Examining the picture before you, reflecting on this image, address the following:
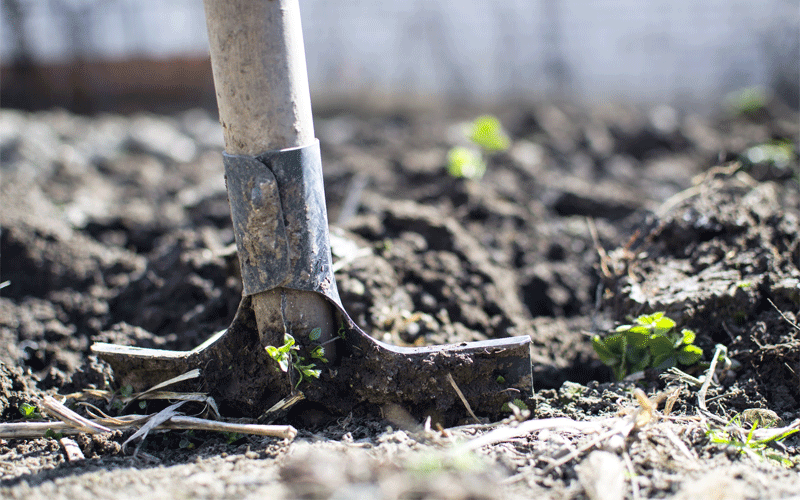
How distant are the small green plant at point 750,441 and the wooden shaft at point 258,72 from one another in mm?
1354

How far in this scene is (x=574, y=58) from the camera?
358 inches

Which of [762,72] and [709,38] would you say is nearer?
[762,72]

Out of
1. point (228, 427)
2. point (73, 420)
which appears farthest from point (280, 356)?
point (73, 420)

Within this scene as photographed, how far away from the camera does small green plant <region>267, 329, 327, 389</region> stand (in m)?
1.55

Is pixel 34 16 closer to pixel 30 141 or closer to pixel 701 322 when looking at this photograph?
pixel 30 141

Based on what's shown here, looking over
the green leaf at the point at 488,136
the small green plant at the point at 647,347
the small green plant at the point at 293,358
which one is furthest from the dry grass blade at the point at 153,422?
the green leaf at the point at 488,136

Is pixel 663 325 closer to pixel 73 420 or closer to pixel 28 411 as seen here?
pixel 73 420

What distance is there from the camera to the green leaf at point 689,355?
1782 millimetres

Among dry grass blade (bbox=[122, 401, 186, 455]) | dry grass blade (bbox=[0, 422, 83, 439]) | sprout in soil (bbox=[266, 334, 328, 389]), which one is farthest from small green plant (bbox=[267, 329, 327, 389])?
dry grass blade (bbox=[0, 422, 83, 439])

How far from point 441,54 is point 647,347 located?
7.81 metres

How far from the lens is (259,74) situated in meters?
1.43

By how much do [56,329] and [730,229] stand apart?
268cm

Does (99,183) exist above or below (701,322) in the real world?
above

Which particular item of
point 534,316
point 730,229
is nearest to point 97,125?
point 534,316
